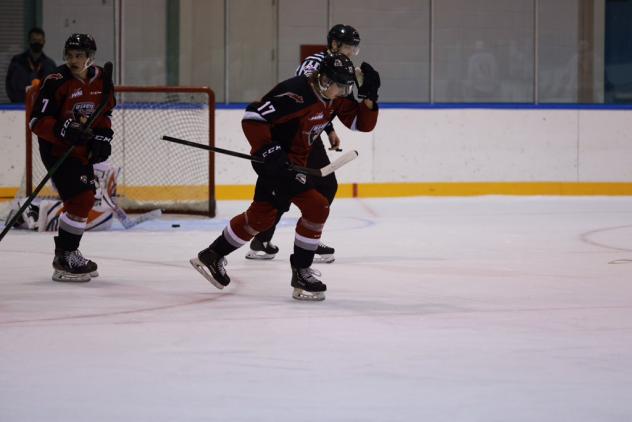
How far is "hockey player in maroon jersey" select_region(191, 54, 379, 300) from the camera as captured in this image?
4.44m

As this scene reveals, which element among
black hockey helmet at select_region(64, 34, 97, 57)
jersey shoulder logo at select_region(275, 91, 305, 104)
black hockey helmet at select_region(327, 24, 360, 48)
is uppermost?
black hockey helmet at select_region(327, 24, 360, 48)

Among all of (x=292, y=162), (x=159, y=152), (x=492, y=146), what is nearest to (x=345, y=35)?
(x=292, y=162)

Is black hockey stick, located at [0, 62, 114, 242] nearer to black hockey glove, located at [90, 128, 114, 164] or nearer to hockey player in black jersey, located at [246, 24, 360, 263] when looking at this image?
black hockey glove, located at [90, 128, 114, 164]

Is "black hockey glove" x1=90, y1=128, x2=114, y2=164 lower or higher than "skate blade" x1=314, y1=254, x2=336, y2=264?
higher

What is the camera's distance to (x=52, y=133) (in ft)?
16.2

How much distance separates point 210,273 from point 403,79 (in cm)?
597

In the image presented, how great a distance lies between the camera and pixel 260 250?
19.7ft

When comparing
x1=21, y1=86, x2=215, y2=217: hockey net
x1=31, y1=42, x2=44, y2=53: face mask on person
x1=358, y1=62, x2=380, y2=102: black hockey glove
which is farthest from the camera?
x1=31, y1=42, x2=44, y2=53: face mask on person

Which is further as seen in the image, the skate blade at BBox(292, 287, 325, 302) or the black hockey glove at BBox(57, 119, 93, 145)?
the black hockey glove at BBox(57, 119, 93, 145)

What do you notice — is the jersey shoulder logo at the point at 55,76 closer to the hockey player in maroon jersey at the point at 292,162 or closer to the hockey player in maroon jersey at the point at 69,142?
the hockey player in maroon jersey at the point at 69,142

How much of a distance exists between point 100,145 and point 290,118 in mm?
963

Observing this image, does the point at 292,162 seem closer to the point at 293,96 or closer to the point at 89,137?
the point at 293,96

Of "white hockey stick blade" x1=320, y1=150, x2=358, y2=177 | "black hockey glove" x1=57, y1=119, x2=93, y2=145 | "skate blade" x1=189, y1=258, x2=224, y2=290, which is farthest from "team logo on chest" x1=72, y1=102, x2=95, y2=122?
"white hockey stick blade" x1=320, y1=150, x2=358, y2=177

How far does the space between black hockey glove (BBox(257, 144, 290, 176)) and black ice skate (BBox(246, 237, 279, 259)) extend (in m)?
1.58
